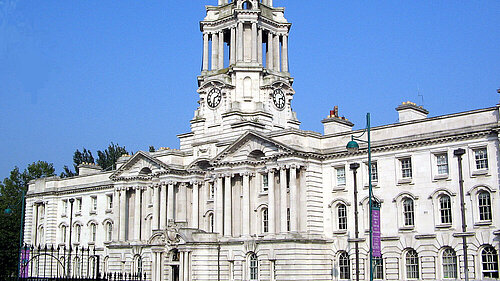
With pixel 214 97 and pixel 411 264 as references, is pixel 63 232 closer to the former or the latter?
pixel 214 97

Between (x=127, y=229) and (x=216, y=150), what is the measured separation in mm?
13287

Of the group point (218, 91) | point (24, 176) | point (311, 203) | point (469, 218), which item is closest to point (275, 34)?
point (218, 91)

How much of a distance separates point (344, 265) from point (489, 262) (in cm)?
1160

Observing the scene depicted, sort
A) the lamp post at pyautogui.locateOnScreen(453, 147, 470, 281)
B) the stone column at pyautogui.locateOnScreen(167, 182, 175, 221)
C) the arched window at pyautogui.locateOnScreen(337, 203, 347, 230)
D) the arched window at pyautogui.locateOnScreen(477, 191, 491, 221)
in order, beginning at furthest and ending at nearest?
the stone column at pyautogui.locateOnScreen(167, 182, 175, 221) → the arched window at pyautogui.locateOnScreen(337, 203, 347, 230) → the arched window at pyautogui.locateOnScreen(477, 191, 491, 221) → the lamp post at pyautogui.locateOnScreen(453, 147, 470, 281)

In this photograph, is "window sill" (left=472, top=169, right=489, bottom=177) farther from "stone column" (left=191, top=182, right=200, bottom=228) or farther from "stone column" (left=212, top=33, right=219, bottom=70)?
"stone column" (left=212, top=33, right=219, bottom=70)

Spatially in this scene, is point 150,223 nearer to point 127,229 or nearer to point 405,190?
point 127,229

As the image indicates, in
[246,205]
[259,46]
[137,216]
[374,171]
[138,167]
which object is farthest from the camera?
[259,46]

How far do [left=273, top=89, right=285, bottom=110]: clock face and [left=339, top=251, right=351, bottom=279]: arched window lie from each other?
1887cm

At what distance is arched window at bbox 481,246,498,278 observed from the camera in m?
43.7

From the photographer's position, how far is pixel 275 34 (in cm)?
6812

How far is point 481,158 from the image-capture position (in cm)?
4538

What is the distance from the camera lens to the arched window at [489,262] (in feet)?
143

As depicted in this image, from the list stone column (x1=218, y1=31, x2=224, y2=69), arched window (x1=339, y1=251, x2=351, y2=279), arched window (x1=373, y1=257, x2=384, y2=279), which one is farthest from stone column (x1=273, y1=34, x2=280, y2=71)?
arched window (x1=373, y1=257, x2=384, y2=279)

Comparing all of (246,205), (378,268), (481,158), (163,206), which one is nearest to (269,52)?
(246,205)
